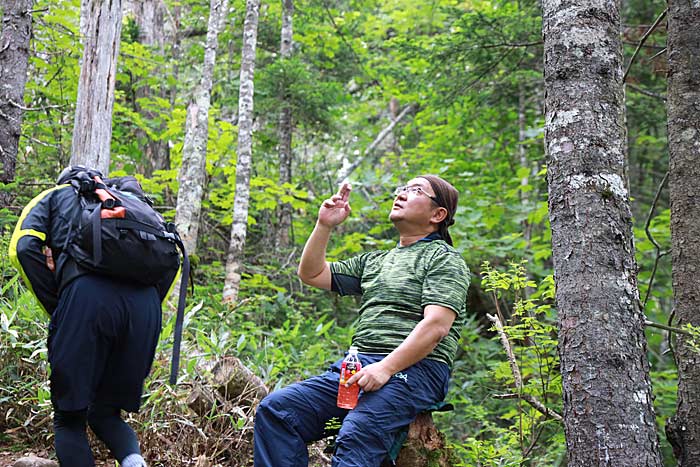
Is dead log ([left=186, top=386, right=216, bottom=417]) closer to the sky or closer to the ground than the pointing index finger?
closer to the ground

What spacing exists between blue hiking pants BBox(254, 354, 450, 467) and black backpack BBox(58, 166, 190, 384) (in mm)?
920

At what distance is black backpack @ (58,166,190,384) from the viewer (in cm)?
284

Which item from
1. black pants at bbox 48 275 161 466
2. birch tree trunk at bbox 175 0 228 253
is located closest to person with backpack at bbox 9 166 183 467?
black pants at bbox 48 275 161 466

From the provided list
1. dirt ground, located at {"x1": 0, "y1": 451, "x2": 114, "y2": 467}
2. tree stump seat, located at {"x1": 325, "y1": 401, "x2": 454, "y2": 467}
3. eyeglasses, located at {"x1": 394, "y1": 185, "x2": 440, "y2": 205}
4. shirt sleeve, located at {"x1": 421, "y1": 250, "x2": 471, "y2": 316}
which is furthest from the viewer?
dirt ground, located at {"x1": 0, "y1": 451, "x2": 114, "y2": 467}

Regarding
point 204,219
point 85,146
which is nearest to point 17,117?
point 85,146

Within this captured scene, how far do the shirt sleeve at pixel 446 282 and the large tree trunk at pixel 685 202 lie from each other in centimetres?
106

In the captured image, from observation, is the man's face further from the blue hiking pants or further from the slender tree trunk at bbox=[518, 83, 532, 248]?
the slender tree trunk at bbox=[518, 83, 532, 248]

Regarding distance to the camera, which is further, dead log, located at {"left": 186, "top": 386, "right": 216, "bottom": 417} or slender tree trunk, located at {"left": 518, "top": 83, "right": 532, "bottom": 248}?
slender tree trunk, located at {"left": 518, "top": 83, "right": 532, "bottom": 248}

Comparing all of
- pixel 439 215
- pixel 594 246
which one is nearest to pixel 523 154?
pixel 439 215

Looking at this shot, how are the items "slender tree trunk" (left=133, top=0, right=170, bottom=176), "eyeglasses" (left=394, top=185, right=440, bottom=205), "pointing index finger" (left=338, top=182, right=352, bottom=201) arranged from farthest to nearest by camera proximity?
"slender tree trunk" (left=133, top=0, right=170, bottom=176) < "eyeglasses" (left=394, top=185, right=440, bottom=205) < "pointing index finger" (left=338, top=182, right=352, bottom=201)

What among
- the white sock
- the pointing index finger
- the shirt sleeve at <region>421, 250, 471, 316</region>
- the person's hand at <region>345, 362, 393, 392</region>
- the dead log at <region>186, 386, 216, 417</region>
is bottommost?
the dead log at <region>186, 386, 216, 417</region>

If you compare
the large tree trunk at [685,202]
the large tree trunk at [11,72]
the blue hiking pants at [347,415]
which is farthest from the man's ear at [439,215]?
the large tree trunk at [11,72]

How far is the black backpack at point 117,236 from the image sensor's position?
9.30 feet

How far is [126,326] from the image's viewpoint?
294 centimetres
